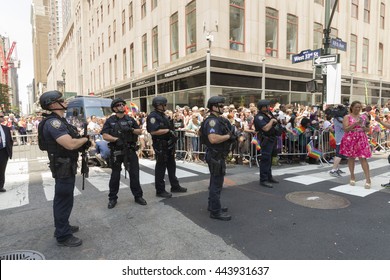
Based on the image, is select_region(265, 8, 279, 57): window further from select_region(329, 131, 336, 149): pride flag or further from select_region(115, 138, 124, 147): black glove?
select_region(115, 138, 124, 147): black glove

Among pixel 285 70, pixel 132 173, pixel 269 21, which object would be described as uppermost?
pixel 269 21

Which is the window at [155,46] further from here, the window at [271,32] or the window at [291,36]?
the window at [291,36]

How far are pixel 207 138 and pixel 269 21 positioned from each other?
56.1 feet

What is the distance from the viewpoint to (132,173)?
4.94m

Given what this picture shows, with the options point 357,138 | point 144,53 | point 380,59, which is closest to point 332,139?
point 357,138

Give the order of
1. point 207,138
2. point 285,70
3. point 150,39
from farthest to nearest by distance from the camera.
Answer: point 150,39 < point 285,70 < point 207,138

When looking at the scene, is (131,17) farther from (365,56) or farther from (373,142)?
(373,142)

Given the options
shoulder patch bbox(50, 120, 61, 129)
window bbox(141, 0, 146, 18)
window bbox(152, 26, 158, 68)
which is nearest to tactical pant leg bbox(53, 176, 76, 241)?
shoulder patch bbox(50, 120, 61, 129)

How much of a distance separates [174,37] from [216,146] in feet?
58.2

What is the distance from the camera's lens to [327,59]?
9242mm

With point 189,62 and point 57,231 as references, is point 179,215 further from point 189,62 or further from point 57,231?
point 189,62

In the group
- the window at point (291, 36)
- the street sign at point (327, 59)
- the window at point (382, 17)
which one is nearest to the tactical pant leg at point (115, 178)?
the street sign at point (327, 59)

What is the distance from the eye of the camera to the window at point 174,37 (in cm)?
1977

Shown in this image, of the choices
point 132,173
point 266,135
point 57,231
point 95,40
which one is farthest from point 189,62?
point 95,40
